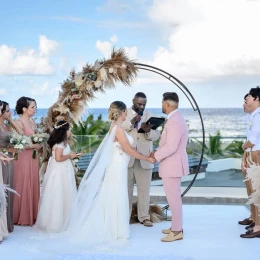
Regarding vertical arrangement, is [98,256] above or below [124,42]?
below

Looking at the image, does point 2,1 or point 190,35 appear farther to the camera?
point 190,35

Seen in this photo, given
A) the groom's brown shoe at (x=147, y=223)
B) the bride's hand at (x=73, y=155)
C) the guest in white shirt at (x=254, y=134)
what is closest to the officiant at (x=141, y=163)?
the groom's brown shoe at (x=147, y=223)

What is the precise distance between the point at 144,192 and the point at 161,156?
1239 mm

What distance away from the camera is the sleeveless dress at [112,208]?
6.15 m

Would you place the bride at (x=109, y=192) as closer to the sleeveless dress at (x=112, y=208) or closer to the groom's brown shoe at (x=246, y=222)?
the sleeveless dress at (x=112, y=208)

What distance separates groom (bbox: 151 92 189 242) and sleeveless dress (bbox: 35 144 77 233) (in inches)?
46.4

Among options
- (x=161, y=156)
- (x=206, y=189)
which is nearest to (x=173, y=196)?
(x=161, y=156)

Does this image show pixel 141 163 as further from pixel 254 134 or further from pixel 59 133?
pixel 254 134

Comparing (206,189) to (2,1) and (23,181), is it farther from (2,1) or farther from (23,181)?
(2,1)

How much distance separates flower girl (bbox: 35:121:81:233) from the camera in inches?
264

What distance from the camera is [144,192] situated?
714 cm

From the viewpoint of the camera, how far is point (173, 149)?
19.6 feet

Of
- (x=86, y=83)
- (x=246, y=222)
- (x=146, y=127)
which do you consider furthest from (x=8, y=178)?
(x=246, y=222)

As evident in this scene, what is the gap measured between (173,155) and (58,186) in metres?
1.53
